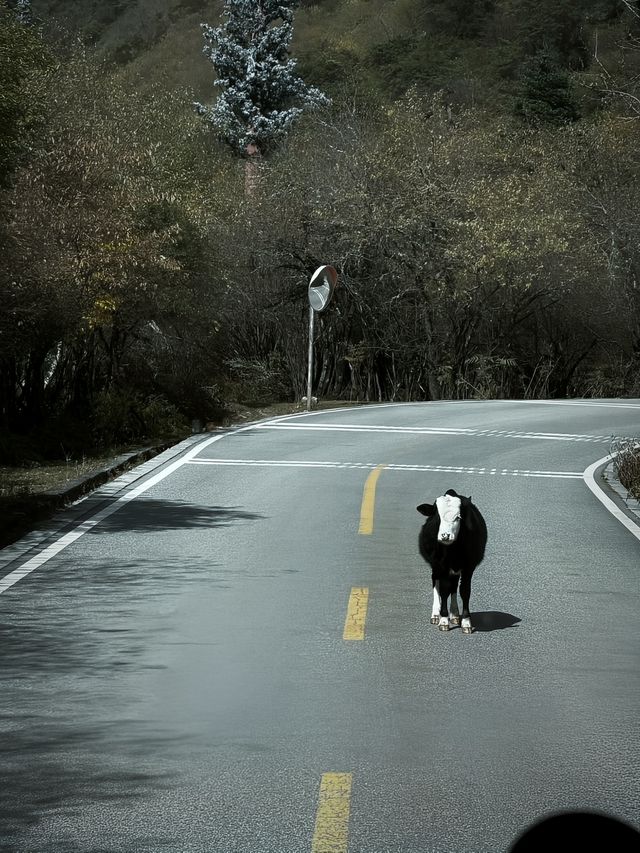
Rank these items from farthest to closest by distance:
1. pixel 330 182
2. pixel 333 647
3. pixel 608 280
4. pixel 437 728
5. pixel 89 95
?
pixel 608 280 → pixel 330 182 → pixel 89 95 → pixel 333 647 → pixel 437 728

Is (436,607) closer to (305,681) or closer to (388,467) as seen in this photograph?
(305,681)

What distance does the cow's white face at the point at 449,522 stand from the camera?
329 inches

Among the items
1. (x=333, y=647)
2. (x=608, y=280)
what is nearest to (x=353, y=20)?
(x=608, y=280)

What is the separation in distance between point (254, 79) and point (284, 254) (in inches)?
1140

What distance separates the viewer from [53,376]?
29.1 meters

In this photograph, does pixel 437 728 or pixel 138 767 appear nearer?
pixel 138 767

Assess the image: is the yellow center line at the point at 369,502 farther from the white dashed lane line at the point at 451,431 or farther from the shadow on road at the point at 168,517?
the white dashed lane line at the point at 451,431

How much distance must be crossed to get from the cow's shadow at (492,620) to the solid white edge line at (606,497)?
14.4 feet

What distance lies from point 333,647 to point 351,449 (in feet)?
43.9

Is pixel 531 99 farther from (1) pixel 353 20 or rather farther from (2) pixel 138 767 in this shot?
(1) pixel 353 20

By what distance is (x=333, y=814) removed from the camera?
530cm

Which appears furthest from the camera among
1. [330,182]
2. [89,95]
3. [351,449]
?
[330,182]

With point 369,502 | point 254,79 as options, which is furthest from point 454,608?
point 254,79

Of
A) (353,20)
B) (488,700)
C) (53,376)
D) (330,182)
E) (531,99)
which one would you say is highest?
(353,20)
